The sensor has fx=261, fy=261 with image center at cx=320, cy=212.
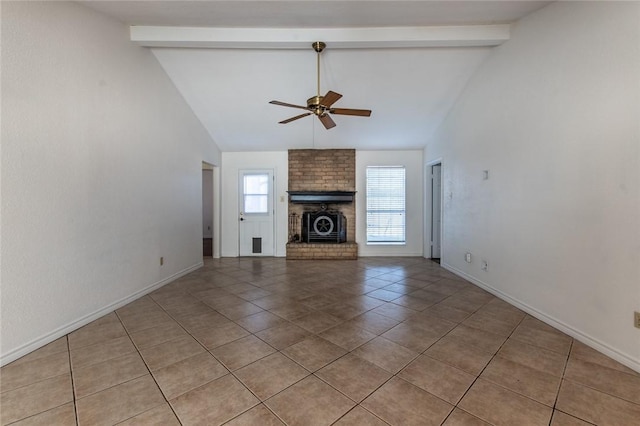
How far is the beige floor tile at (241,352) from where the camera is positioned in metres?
1.91

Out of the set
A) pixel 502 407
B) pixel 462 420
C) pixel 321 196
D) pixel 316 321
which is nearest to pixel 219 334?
pixel 316 321

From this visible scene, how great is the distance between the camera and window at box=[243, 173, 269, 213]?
19.5 ft

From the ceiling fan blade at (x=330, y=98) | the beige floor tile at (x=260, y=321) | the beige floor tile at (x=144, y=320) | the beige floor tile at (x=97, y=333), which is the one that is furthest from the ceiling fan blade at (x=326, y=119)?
the beige floor tile at (x=97, y=333)

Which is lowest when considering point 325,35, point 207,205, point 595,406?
point 595,406

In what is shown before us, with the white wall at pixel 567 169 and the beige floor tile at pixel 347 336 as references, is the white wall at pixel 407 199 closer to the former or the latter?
the white wall at pixel 567 169

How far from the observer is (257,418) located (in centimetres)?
140

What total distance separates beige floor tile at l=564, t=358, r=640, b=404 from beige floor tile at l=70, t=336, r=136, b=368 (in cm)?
326

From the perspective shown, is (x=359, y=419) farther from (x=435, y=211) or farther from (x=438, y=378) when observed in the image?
(x=435, y=211)

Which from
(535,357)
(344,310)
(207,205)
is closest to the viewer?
(535,357)

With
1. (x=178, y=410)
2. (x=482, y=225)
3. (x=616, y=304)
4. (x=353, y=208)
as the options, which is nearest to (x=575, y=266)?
(x=616, y=304)

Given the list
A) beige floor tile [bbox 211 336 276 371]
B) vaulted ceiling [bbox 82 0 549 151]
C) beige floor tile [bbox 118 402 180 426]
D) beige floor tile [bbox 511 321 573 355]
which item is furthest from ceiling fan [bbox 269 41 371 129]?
beige floor tile [bbox 118 402 180 426]

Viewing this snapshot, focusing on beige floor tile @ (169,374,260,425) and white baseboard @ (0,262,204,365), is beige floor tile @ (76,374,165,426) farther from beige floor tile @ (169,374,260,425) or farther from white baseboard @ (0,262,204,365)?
white baseboard @ (0,262,204,365)

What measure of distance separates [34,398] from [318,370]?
171 cm

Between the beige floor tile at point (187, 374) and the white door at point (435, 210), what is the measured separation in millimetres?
4993
